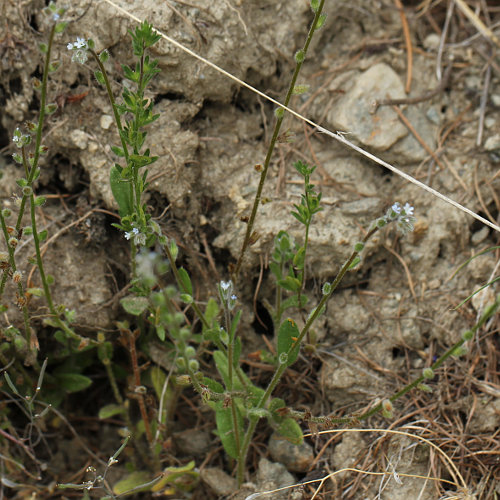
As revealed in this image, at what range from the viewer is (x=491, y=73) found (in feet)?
10.6

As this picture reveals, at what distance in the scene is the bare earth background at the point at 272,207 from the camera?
273cm

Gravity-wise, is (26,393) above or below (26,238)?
below

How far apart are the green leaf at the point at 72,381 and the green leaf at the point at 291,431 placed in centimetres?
93

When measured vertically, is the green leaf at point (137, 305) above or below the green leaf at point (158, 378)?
above

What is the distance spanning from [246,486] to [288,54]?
2.10 m

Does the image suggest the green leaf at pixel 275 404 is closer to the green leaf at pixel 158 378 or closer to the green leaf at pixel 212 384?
the green leaf at pixel 212 384

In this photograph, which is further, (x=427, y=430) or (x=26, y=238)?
(x=26, y=238)

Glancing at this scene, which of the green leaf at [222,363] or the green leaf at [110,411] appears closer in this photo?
the green leaf at [222,363]

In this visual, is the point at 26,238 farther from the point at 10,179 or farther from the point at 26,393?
the point at 26,393

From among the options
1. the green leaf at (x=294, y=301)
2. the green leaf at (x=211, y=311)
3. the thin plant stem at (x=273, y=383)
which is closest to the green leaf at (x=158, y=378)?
the green leaf at (x=211, y=311)

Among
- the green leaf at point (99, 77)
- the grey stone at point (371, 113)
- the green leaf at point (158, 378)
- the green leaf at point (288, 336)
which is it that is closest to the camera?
the green leaf at point (99, 77)

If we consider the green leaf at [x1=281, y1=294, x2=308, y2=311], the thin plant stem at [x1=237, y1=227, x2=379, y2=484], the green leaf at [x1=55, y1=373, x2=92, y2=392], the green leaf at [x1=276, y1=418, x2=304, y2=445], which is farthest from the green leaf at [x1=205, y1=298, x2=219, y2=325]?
the green leaf at [x1=55, y1=373, x2=92, y2=392]

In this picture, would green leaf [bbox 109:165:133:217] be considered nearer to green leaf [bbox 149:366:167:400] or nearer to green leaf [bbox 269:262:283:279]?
green leaf [bbox 269:262:283:279]

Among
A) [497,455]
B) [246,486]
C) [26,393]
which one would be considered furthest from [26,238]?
[497,455]
